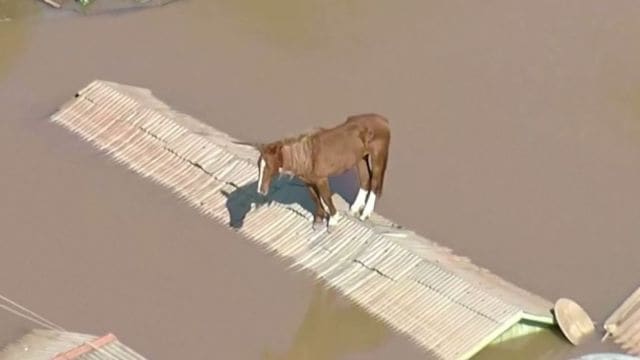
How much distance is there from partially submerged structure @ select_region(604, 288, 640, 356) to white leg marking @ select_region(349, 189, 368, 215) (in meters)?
2.57

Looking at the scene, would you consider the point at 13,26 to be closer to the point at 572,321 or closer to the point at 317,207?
the point at 317,207

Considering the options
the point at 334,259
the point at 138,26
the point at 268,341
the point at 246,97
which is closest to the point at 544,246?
the point at 334,259

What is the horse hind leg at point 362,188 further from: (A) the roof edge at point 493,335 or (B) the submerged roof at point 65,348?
(B) the submerged roof at point 65,348

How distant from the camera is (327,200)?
11.4 m

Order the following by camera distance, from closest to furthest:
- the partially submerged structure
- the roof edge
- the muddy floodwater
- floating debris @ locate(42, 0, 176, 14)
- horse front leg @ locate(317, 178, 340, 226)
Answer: the roof edge
the partially submerged structure
the muddy floodwater
horse front leg @ locate(317, 178, 340, 226)
floating debris @ locate(42, 0, 176, 14)

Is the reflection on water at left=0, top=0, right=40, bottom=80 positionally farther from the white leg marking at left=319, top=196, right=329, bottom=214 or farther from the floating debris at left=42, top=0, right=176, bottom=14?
the white leg marking at left=319, top=196, right=329, bottom=214

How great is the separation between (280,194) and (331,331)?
5.80 ft

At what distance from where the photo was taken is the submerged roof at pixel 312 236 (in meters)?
10.6

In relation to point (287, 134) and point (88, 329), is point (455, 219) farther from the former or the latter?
point (88, 329)

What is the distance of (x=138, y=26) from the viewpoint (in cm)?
1581

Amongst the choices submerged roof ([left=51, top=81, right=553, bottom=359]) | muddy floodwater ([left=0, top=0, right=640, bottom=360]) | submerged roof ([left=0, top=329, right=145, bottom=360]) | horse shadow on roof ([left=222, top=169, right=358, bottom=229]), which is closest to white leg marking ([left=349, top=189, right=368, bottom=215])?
Result: submerged roof ([left=51, top=81, right=553, bottom=359])

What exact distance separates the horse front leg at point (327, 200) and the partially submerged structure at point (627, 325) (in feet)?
8.75

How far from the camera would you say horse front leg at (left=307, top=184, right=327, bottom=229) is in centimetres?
1142

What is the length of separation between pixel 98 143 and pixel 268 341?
3.70 metres
